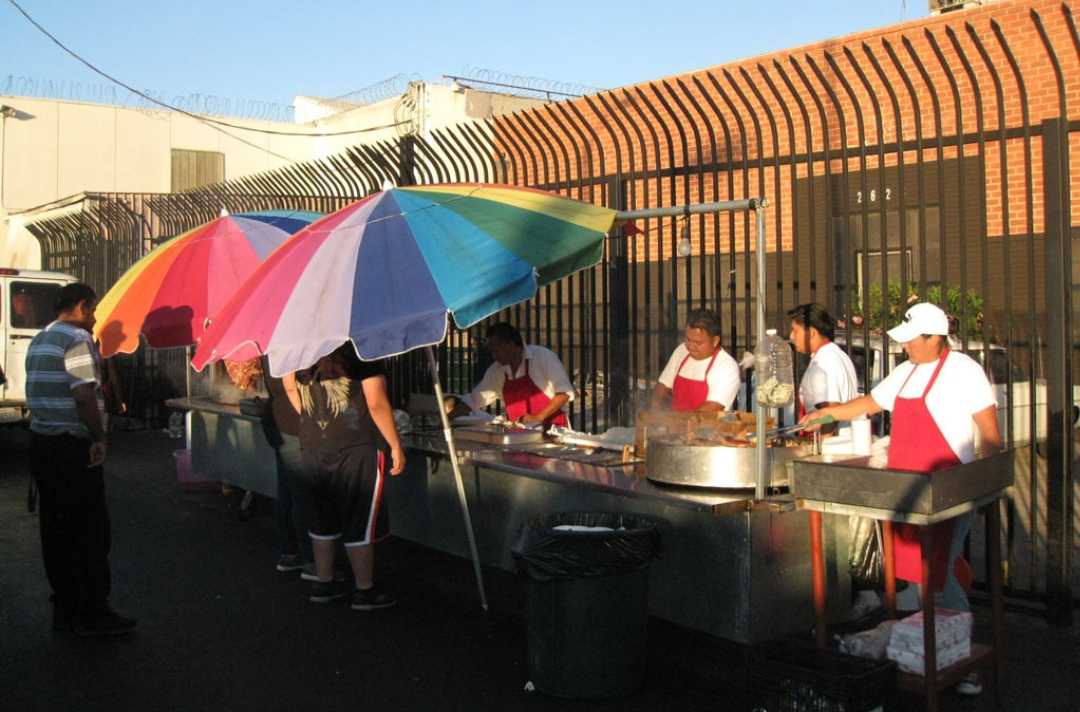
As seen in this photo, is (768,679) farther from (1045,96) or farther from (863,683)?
(1045,96)

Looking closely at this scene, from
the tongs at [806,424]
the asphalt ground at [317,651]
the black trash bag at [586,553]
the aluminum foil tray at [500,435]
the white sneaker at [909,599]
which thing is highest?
the tongs at [806,424]

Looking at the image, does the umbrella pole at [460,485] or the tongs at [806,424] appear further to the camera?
the umbrella pole at [460,485]

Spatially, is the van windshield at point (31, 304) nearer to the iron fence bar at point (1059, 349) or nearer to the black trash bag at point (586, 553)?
the black trash bag at point (586, 553)

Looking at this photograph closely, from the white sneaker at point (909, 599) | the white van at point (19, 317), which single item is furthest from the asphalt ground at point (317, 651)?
the white van at point (19, 317)

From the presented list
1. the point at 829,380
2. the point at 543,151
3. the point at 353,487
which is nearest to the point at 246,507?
the point at 353,487

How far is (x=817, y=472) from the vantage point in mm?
4473

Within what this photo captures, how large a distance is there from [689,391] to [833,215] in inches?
64.6

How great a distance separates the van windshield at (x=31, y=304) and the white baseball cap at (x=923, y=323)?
36.2 feet

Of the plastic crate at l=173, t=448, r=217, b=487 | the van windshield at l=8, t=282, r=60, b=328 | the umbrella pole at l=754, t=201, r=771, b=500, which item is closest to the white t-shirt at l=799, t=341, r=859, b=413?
the umbrella pole at l=754, t=201, r=771, b=500

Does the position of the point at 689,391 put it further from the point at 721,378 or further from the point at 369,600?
the point at 369,600

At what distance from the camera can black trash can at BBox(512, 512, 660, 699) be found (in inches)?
186

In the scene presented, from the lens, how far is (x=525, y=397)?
7.71m

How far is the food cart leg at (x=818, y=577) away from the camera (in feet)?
15.3

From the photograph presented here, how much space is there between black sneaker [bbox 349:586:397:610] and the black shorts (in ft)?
1.13
